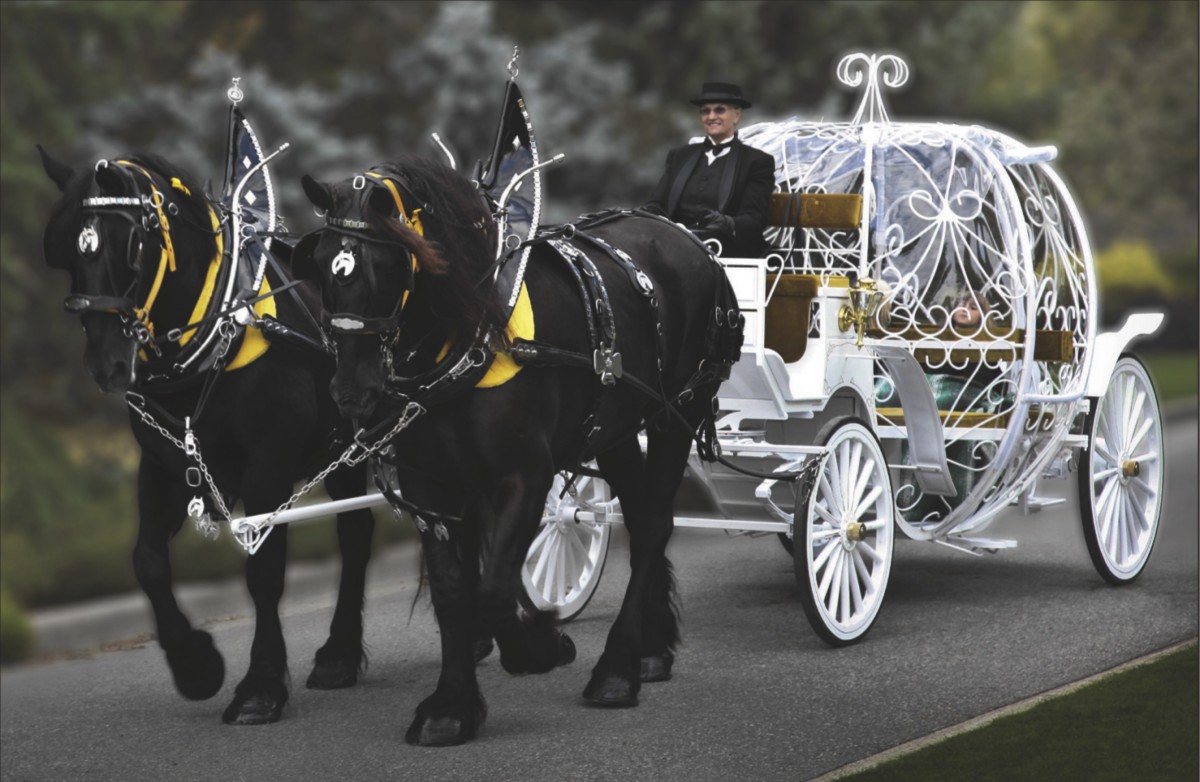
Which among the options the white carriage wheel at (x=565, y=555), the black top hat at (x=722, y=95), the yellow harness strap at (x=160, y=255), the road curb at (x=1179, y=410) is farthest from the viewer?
the road curb at (x=1179, y=410)

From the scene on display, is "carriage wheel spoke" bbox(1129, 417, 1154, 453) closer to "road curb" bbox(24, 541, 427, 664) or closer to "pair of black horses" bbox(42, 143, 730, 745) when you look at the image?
"pair of black horses" bbox(42, 143, 730, 745)

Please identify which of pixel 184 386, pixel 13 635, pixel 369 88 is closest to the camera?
pixel 184 386

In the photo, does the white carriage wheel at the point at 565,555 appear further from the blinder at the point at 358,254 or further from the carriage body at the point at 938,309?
the blinder at the point at 358,254

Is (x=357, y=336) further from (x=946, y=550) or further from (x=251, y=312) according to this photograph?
(x=946, y=550)

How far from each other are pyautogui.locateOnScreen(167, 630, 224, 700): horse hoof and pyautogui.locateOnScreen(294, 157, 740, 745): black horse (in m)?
0.90

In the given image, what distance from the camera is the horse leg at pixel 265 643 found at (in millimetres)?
5980

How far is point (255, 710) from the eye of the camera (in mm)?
5980

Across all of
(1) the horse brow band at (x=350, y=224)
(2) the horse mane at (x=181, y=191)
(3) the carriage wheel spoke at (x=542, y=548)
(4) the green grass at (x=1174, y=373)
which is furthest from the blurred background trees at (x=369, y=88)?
(1) the horse brow band at (x=350, y=224)

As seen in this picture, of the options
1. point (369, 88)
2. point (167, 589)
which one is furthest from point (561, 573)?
point (369, 88)

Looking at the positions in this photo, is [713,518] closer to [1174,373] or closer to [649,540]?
[649,540]

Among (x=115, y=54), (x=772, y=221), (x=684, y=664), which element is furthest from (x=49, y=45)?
(x=684, y=664)

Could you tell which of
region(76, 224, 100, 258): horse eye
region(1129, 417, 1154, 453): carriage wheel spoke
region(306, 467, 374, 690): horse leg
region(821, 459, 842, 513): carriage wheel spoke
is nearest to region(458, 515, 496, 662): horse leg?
region(306, 467, 374, 690): horse leg

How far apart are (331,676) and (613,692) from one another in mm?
1266

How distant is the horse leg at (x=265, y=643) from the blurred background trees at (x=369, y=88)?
539 centimetres
